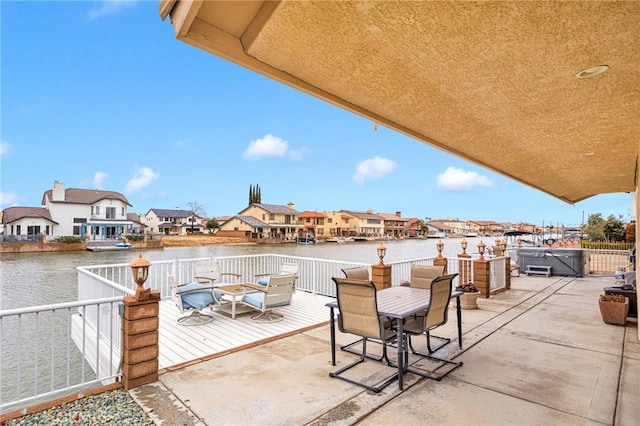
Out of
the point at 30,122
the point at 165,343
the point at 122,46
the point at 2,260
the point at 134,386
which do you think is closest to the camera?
the point at 134,386

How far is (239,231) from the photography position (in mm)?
47406

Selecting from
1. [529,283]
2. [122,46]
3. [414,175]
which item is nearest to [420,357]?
[529,283]

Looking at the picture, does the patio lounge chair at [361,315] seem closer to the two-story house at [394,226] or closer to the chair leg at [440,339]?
the chair leg at [440,339]

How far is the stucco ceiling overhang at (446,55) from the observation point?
5.67ft

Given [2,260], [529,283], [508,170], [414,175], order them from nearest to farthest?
[508,170] < [529,283] < [2,260] < [414,175]

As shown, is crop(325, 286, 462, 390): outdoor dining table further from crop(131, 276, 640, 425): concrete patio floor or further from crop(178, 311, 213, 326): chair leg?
crop(178, 311, 213, 326): chair leg

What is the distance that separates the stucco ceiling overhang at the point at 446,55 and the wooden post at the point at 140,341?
7.77ft

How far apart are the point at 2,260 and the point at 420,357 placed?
28.7 m

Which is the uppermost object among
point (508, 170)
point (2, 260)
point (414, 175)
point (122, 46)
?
point (122, 46)

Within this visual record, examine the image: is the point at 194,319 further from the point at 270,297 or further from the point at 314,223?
the point at 314,223

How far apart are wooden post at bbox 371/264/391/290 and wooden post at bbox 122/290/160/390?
3.86 metres

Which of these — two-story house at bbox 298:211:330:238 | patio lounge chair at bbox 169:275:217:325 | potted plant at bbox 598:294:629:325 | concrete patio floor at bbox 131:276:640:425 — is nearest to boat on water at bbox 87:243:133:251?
two-story house at bbox 298:211:330:238

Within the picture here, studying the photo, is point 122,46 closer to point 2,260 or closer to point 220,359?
point 2,260

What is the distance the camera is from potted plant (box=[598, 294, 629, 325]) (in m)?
5.15
